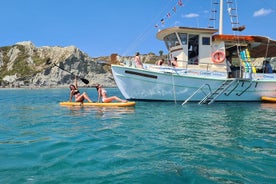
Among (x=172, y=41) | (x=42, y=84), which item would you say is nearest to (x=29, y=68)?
(x=42, y=84)

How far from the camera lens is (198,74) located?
18688 millimetres

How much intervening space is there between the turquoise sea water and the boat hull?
25.5 feet

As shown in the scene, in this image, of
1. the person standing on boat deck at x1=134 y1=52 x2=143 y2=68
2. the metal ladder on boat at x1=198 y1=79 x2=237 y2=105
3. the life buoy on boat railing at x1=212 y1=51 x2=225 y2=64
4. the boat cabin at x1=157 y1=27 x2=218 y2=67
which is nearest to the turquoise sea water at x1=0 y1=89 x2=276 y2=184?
the metal ladder on boat at x1=198 y1=79 x2=237 y2=105

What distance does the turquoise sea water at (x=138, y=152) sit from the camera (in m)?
4.95

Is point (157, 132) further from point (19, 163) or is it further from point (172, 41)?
point (172, 41)

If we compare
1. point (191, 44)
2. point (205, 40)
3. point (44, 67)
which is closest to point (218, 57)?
point (205, 40)

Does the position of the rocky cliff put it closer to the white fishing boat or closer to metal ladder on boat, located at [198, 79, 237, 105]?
the white fishing boat

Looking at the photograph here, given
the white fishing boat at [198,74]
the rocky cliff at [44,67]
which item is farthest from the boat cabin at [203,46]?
the rocky cliff at [44,67]

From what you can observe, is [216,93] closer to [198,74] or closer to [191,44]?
[198,74]

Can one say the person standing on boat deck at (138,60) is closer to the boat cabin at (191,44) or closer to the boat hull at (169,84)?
the boat hull at (169,84)

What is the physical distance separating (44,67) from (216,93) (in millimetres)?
97283

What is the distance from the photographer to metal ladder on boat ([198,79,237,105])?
18.3 metres

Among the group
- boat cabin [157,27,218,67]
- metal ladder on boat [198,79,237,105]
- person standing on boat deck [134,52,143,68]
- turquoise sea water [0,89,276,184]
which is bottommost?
turquoise sea water [0,89,276,184]

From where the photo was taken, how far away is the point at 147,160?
587 cm
